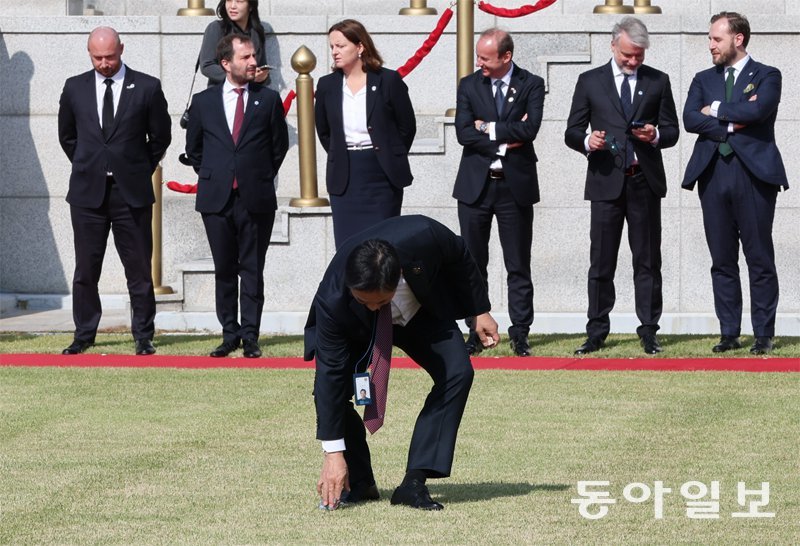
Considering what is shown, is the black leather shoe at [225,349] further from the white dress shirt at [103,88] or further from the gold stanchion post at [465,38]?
the gold stanchion post at [465,38]

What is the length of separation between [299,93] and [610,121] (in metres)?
3.01

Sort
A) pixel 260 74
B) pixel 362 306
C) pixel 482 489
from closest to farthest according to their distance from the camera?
pixel 362 306 → pixel 482 489 → pixel 260 74

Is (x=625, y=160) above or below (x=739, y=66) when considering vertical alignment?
below

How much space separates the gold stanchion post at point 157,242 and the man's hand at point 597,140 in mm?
4054

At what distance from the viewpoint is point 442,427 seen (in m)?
6.75

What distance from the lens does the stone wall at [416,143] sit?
13.4 metres

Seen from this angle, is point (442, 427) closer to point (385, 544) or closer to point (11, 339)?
point (385, 544)

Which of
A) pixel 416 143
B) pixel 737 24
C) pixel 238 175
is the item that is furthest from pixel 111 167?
pixel 737 24

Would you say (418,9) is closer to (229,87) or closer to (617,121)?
(229,87)

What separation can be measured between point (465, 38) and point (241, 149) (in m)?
2.80

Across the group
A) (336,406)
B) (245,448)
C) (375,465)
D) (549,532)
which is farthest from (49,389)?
(549,532)

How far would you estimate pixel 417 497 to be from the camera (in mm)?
6688

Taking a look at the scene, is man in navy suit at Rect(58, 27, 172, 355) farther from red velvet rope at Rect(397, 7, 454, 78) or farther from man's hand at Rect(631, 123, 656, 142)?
man's hand at Rect(631, 123, 656, 142)

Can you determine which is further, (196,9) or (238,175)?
(196,9)
